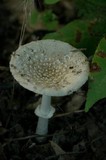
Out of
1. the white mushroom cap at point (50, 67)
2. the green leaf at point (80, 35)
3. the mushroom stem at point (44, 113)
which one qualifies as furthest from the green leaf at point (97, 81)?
the green leaf at point (80, 35)

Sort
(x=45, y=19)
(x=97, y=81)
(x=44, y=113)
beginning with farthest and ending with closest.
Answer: (x=45, y=19)
(x=44, y=113)
(x=97, y=81)

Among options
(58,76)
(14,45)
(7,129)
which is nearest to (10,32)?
(14,45)

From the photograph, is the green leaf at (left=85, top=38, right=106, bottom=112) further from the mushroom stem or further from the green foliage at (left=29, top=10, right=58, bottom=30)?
the green foliage at (left=29, top=10, right=58, bottom=30)

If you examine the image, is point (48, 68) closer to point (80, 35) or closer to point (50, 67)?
point (50, 67)

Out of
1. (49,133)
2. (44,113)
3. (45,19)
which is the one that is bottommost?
(49,133)

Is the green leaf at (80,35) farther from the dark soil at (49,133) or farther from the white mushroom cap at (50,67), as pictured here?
the dark soil at (49,133)

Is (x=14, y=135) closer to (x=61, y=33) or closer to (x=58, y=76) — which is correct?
(x=58, y=76)

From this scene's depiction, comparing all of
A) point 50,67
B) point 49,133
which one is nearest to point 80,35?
point 50,67
